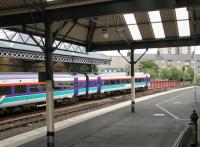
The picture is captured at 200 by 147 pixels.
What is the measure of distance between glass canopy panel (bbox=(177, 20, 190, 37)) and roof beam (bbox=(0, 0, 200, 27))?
931 cm

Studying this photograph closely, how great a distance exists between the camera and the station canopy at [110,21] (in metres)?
12.8

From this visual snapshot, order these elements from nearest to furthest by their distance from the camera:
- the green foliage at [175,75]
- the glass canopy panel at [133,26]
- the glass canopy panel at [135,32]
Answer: the glass canopy panel at [133,26] < the glass canopy panel at [135,32] < the green foliage at [175,75]

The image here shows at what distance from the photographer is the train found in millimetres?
25625

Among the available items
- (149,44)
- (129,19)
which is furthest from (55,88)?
(129,19)

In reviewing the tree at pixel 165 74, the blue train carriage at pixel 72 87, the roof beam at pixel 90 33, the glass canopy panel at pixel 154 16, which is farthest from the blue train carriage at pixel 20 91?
the tree at pixel 165 74

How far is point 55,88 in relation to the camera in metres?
30.0

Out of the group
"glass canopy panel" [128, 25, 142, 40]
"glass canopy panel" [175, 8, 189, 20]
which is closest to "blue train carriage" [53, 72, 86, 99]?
"glass canopy panel" [128, 25, 142, 40]

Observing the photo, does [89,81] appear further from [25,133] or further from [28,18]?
[28,18]

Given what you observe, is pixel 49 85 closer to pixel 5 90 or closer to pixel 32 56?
pixel 5 90

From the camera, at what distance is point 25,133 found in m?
18.3

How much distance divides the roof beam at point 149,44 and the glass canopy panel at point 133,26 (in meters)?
0.84

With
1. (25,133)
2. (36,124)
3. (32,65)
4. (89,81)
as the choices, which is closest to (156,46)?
(36,124)

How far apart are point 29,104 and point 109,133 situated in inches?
496

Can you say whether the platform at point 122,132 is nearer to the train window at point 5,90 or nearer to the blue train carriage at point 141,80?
the train window at point 5,90
